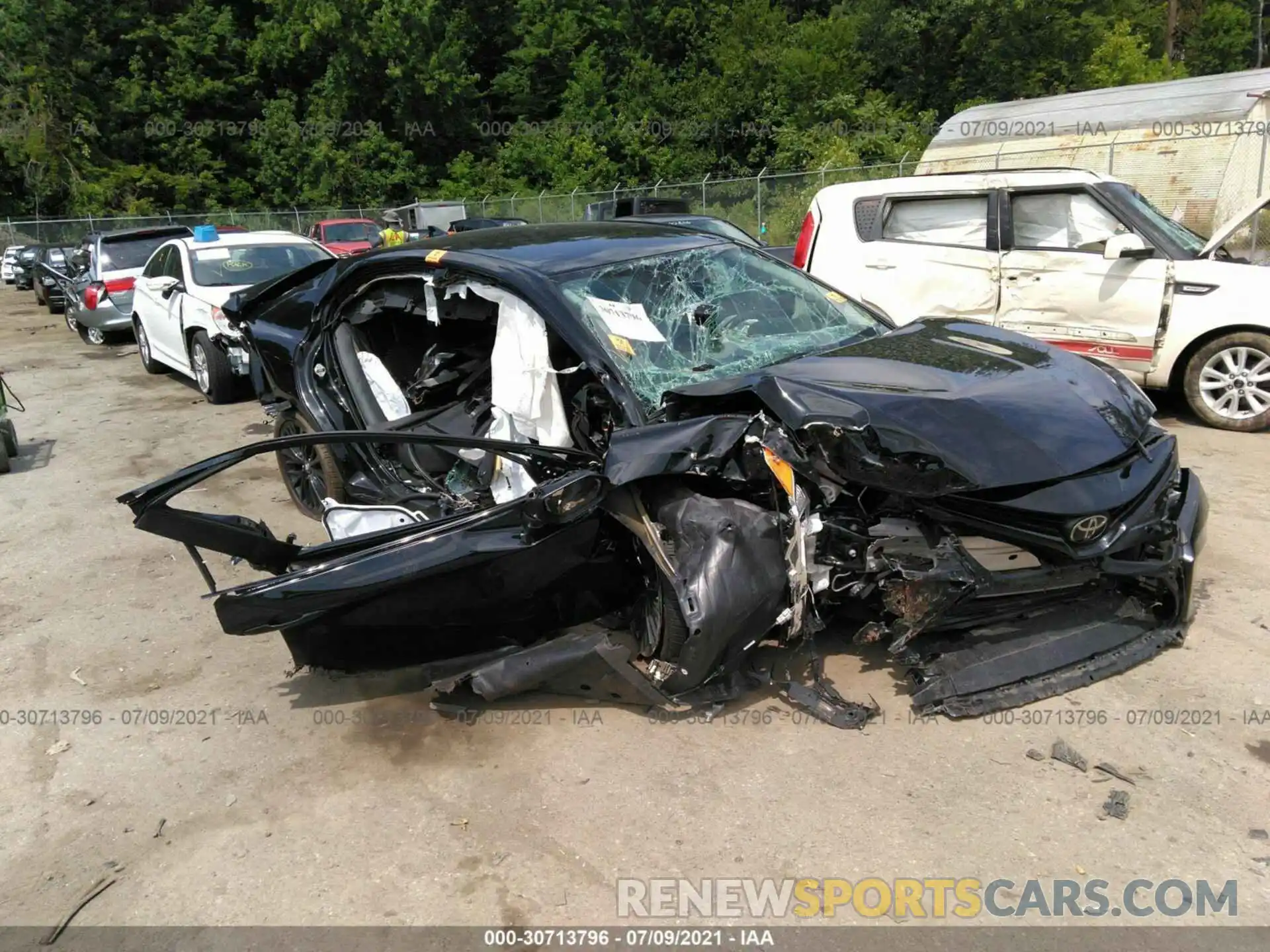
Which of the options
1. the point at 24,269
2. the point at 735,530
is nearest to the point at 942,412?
the point at 735,530

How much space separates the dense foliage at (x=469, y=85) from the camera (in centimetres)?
3416

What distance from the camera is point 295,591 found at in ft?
9.82

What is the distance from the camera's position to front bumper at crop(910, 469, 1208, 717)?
3.07 metres

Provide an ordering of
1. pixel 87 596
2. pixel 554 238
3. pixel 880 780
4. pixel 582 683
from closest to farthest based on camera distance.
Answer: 1. pixel 880 780
2. pixel 582 683
3. pixel 554 238
4. pixel 87 596

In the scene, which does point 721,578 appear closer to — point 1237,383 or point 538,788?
point 538,788

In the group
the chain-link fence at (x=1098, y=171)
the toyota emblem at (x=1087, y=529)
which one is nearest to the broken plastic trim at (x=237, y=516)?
the toyota emblem at (x=1087, y=529)

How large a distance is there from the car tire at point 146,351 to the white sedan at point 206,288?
182 millimetres

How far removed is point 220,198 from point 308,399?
125 ft

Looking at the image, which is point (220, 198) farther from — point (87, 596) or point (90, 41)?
point (87, 596)

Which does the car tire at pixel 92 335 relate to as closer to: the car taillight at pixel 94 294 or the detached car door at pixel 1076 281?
the car taillight at pixel 94 294

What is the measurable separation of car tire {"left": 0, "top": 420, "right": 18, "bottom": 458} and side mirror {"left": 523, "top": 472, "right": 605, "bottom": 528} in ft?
18.4

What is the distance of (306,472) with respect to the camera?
514cm

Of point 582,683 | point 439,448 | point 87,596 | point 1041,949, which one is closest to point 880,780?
point 1041,949

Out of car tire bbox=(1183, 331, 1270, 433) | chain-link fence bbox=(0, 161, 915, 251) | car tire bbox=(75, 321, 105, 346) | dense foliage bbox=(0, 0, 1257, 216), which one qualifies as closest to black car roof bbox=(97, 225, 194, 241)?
car tire bbox=(75, 321, 105, 346)
